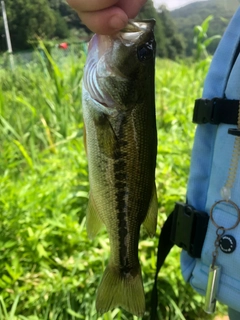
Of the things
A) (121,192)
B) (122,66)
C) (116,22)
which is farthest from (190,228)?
(116,22)

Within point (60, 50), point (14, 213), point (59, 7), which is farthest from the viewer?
point (60, 50)

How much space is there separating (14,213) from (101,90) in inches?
46.0

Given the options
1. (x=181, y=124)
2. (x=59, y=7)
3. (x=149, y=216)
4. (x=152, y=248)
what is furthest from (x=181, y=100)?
(x=149, y=216)

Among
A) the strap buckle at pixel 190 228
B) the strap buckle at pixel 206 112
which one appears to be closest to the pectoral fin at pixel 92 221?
the strap buckle at pixel 190 228

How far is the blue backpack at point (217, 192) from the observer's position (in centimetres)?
102

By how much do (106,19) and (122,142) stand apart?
1.13ft

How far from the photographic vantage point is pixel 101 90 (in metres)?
0.98

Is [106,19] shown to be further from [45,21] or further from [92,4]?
[45,21]

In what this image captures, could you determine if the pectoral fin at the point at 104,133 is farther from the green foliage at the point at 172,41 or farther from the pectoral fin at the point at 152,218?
the green foliage at the point at 172,41

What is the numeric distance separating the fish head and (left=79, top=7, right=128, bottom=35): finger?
120mm

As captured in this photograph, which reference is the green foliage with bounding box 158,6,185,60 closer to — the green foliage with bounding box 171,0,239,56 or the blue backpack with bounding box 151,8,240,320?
the green foliage with bounding box 171,0,239,56

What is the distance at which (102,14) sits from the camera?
30.4 inches

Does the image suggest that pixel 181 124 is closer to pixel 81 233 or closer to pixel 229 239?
pixel 81 233

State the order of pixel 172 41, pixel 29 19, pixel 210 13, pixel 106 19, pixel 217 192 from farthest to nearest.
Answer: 1. pixel 172 41
2. pixel 210 13
3. pixel 29 19
4. pixel 217 192
5. pixel 106 19
